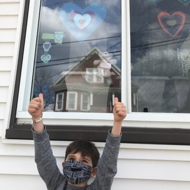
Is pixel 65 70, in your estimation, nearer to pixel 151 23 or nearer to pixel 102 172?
pixel 151 23

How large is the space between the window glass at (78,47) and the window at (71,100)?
10 millimetres

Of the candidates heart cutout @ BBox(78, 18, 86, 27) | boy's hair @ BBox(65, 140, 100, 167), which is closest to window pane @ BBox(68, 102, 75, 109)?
boy's hair @ BBox(65, 140, 100, 167)

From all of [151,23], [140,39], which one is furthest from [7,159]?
[151,23]

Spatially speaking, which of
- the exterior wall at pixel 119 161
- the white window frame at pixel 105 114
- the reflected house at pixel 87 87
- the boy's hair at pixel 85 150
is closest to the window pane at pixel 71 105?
the reflected house at pixel 87 87

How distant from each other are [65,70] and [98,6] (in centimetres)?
79

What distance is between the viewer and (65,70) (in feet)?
6.03

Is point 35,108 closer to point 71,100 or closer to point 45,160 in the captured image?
point 45,160

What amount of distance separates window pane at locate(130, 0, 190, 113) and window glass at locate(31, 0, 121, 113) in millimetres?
217

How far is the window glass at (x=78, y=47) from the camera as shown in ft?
5.69

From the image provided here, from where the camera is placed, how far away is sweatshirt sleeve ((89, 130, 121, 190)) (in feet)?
3.29

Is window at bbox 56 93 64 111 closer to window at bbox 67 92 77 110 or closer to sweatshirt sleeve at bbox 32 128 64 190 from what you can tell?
window at bbox 67 92 77 110

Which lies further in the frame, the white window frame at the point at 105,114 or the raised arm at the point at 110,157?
the white window frame at the point at 105,114

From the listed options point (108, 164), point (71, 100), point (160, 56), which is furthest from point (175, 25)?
point (108, 164)

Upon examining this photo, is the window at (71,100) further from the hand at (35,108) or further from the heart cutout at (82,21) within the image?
the heart cutout at (82,21)
